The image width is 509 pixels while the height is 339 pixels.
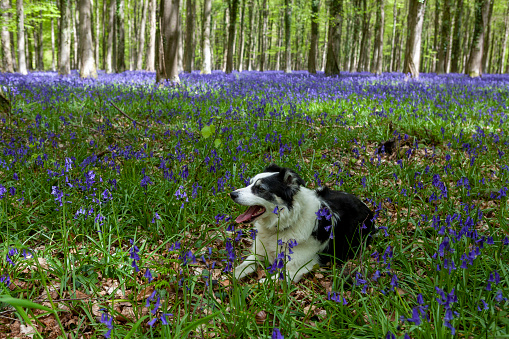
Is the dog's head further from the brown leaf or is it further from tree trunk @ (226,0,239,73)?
tree trunk @ (226,0,239,73)

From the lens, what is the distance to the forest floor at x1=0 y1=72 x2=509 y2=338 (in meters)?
2.08

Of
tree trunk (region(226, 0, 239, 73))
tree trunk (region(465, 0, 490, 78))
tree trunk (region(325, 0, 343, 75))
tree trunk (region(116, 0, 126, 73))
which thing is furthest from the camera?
tree trunk (region(116, 0, 126, 73))

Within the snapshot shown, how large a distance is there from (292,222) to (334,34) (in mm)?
16274

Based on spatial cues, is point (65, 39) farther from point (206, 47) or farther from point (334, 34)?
point (334, 34)

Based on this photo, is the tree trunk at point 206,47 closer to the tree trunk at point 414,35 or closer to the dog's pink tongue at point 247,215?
the tree trunk at point 414,35

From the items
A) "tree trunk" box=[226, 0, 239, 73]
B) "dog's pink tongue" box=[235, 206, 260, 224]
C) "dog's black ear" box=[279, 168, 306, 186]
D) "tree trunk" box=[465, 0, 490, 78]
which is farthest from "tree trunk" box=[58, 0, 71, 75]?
"tree trunk" box=[465, 0, 490, 78]

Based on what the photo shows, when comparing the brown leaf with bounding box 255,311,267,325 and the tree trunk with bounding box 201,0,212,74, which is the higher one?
the tree trunk with bounding box 201,0,212,74

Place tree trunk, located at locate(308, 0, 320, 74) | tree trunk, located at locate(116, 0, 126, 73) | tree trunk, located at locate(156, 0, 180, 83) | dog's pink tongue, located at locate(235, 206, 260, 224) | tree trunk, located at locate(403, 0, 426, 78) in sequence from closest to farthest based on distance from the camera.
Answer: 1. dog's pink tongue, located at locate(235, 206, 260, 224)
2. tree trunk, located at locate(156, 0, 180, 83)
3. tree trunk, located at locate(403, 0, 426, 78)
4. tree trunk, located at locate(308, 0, 320, 74)
5. tree trunk, located at locate(116, 0, 126, 73)

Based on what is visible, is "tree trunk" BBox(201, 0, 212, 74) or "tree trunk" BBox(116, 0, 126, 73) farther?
"tree trunk" BBox(116, 0, 126, 73)

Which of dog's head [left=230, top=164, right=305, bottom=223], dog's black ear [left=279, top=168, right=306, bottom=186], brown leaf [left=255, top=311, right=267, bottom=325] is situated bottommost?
brown leaf [left=255, top=311, right=267, bottom=325]

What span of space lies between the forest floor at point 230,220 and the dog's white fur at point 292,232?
15 centimetres

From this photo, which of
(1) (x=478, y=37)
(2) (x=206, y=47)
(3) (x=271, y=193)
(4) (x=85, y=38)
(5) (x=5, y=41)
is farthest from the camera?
(2) (x=206, y=47)

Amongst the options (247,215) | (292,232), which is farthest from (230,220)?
(292,232)

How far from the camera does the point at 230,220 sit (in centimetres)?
346
